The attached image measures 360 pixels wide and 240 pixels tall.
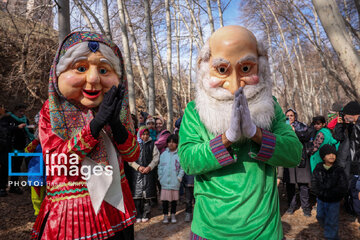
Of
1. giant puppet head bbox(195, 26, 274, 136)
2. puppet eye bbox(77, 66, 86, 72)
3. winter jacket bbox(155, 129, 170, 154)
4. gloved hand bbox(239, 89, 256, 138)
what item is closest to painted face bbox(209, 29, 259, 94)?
giant puppet head bbox(195, 26, 274, 136)

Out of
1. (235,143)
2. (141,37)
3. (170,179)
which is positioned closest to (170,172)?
(170,179)

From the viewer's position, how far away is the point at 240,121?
1326 mm

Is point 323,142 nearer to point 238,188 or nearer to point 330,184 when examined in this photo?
point 330,184

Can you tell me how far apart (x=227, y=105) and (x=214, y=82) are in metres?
0.16

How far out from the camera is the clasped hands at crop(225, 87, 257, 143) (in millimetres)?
1287

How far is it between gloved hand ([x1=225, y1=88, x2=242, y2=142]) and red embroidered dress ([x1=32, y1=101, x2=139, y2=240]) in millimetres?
760

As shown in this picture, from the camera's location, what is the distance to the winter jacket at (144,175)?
4457 mm

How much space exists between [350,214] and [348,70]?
2983mm

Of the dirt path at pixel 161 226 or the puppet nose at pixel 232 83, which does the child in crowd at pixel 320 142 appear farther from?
the puppet nose at pixel 232 83

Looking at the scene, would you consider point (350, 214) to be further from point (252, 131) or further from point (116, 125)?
point (116, 125)

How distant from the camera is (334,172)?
3.68 meters

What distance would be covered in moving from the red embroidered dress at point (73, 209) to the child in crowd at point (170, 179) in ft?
9.41

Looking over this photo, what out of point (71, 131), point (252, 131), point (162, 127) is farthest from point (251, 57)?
point (162, 127)

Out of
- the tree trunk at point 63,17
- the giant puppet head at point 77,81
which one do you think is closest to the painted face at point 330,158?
the giant puppet head at point 77,81
